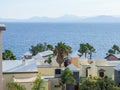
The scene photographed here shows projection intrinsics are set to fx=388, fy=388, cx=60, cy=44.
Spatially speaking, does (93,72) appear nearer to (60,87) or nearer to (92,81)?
(60,87)

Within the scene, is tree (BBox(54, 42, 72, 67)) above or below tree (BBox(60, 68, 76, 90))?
above

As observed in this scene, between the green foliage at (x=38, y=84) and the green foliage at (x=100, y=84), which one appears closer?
the green foliage at (x=100, y=84)

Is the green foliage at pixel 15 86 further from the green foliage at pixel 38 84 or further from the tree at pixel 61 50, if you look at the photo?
the tree at pixel 61 50

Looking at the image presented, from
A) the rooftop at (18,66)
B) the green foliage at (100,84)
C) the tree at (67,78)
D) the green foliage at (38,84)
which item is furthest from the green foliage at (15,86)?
the green foliage at (100,84)

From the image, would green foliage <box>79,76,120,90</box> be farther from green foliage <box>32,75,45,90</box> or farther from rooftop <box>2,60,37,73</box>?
rooftop <box>2,60,37,73</box>

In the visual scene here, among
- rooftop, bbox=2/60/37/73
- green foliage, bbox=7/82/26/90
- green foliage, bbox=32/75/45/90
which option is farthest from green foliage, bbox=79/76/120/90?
rooftop, bbox=2/60/37/73

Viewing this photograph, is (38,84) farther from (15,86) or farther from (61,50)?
(61,50)

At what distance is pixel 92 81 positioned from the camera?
33562mm

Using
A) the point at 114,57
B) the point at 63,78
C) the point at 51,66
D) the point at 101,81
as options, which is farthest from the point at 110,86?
the point at 114,57

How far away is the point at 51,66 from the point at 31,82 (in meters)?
14.0

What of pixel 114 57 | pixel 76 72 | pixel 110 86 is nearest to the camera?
pixel 110 86

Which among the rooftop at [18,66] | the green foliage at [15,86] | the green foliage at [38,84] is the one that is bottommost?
the green foliage at [15,86]

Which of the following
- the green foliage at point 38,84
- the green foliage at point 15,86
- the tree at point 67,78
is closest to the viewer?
the green foliage at point 38,84

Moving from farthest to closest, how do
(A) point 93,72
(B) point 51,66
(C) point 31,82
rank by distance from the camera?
1. (B) point 51,66
2. (A) point 93,72
3. (C) point 31,82
